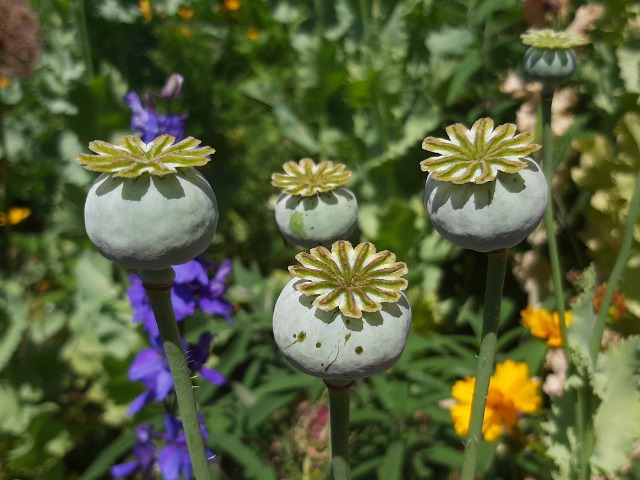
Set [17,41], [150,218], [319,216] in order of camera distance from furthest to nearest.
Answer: [17,41], [319,216], [150,218]

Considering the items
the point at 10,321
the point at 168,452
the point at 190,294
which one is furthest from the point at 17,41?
the point at 168,452

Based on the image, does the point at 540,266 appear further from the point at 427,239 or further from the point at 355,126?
the point at 355,126

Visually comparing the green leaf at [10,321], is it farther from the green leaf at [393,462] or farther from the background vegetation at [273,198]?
the green leaf at [393,462]

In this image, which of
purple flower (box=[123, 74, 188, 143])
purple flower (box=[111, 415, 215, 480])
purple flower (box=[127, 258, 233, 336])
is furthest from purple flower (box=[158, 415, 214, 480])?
purple flower (box=[123, 74, 188, 143])

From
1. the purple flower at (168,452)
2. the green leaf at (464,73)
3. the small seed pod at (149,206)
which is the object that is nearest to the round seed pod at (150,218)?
the small seed pod at (149,206)

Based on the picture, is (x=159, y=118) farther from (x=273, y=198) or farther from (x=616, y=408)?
(x=273, y=198)

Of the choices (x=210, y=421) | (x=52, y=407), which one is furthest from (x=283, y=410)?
(x=52, y=407)
